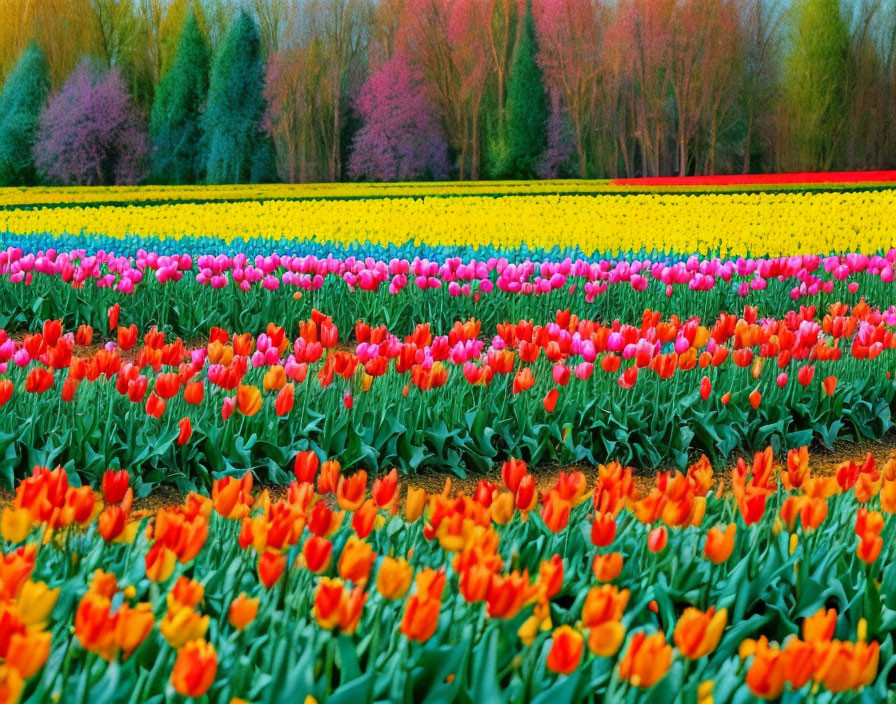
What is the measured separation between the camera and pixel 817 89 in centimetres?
3822

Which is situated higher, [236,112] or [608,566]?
[236,112]

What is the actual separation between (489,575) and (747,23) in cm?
4166

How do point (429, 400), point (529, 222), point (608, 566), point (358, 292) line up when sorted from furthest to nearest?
point (529, 222) → point (358, 292) → point (429, 400) → point (608, 566)

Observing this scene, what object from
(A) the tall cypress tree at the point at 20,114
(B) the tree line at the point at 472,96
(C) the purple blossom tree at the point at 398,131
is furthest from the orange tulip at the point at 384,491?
(A) the tall cypress tree at the point at 20,114

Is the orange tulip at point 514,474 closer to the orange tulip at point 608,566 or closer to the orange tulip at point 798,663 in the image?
the orange tulip at point 608,566

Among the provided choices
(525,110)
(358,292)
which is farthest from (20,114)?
(358,292)

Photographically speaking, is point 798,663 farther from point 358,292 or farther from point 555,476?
point 358,292

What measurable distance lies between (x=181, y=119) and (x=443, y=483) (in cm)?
3812

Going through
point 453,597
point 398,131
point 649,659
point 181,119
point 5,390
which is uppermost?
point 181,119

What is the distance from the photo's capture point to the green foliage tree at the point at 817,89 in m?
38.2

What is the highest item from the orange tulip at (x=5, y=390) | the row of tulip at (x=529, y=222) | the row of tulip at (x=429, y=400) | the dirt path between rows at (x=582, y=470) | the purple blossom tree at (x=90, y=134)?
the purple blossom tree at (x=90, y=134)

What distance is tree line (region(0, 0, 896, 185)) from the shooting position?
37.0 m

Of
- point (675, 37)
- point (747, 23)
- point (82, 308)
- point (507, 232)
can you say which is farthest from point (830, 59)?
point (82, 308)

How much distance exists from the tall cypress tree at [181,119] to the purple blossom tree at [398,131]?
634 cm
